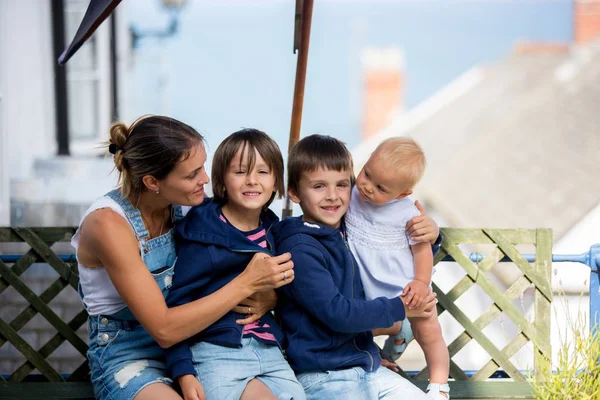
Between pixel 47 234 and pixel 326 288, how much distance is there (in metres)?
1.17

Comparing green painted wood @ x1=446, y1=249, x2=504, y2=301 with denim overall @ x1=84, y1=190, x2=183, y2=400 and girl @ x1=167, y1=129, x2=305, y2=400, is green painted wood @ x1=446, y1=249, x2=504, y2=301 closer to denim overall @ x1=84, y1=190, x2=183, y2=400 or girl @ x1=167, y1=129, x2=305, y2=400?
girl @ x1=167, y1=129, x2=305, y2=400

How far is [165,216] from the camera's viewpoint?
244 centimetres

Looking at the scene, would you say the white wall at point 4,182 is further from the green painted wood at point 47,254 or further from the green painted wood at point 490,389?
the green painted wood at point 490,389

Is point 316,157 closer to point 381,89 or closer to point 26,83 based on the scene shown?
point 26,83

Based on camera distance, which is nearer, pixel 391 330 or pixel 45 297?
pixel 391 330

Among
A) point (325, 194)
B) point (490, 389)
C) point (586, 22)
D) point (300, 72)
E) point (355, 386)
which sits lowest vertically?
point (490, 389)

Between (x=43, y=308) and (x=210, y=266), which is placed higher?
(x=210, y=266)

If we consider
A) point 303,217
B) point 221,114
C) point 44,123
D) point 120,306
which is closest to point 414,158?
point 303,217

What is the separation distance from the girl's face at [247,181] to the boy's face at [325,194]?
0.13 metres

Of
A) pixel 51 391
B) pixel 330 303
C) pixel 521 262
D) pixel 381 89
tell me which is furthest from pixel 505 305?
pixel 381 89

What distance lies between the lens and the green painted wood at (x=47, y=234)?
9.29ft

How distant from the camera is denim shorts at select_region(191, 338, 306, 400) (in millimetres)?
2229

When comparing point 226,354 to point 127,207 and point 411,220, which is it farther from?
point 411,220

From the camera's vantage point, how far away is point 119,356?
2.34 meters
